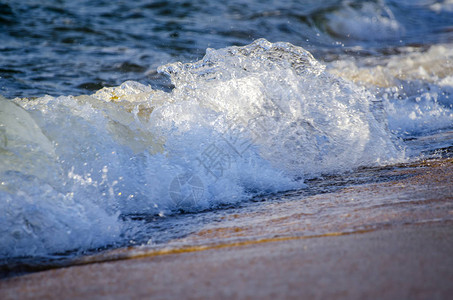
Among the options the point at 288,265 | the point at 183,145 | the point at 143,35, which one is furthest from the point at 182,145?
the point at 143,35

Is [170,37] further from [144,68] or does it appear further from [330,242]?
[330,242]

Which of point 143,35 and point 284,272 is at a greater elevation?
point 143,35

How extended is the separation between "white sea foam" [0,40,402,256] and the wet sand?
335 mm

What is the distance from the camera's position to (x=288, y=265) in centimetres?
138

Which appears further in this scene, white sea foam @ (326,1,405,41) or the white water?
white sea foam @ (326,1,405,41)

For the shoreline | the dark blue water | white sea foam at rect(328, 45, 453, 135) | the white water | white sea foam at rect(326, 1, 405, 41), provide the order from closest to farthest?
the shoreline → the white water → white sea foam at rect(328, 45, 453, 135) → the dark blue water → white sea foam at rect(326, 1, 405, 41)

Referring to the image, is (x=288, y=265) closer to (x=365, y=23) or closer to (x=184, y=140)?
(x=184, y=140)

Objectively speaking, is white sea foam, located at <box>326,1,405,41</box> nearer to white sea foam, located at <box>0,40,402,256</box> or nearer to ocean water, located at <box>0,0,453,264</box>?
ocean water, located at <box>0,0,453,264</box>

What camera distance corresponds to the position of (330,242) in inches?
61.4

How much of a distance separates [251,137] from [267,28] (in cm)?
538

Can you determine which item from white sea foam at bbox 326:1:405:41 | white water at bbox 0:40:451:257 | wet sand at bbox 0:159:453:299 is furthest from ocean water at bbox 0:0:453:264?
white sea foam at bbox 326:1:405:41

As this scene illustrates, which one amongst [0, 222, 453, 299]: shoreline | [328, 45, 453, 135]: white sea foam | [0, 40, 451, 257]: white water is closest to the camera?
[0, 222, 453, 299]: shoreline

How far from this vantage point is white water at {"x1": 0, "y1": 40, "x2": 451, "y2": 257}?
1.96 metres

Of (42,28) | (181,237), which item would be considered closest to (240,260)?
(181,237)
